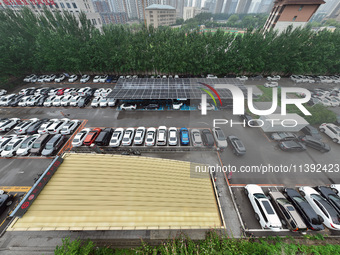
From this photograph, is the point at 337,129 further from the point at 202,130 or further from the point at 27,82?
the point at 27,82

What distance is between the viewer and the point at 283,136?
20.1 meters

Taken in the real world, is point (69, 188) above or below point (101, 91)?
above

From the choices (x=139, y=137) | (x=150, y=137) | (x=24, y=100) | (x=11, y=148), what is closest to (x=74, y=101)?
(x=24, y=100)

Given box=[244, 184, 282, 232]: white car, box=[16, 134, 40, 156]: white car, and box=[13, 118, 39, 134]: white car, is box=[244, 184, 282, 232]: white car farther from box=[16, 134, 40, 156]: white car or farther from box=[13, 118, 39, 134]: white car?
box=[13, 118, 39, 134]: white car

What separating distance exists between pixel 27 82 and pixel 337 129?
66.0m

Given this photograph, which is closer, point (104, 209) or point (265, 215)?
point (104, 209)

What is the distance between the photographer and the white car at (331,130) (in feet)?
65.6

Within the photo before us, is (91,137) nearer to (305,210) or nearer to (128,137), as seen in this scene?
(128,137)

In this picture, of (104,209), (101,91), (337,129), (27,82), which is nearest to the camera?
(104,209)

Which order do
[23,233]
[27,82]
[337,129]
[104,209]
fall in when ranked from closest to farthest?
[104,209]
[23,233]
[337,129]
[27,82]

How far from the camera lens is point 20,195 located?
14945mm

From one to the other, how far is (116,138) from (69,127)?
8720 millimetres

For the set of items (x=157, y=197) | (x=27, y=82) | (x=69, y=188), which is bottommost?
(x=27, y=82)

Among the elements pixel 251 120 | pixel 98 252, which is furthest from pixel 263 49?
pixel 98 252
